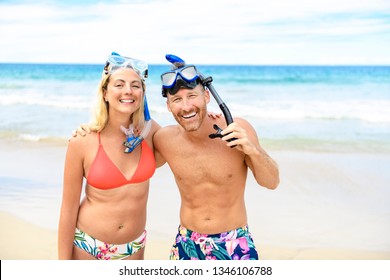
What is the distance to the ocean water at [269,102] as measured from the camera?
11133 mm

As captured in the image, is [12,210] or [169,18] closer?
[12,210]

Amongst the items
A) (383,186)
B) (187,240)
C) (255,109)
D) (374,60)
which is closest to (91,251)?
(187,240)

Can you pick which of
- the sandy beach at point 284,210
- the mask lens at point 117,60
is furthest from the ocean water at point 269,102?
the sandy beach at point 284,210

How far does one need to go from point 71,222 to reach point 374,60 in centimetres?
2364

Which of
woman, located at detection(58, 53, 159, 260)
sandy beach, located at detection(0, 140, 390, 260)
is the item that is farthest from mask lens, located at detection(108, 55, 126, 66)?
sandy beach, located at detection(0, 140, 390, 260)

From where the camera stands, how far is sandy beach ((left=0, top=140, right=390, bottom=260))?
5.46 metres

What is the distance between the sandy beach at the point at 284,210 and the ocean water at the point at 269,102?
1.52 m

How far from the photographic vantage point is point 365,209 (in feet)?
21.3

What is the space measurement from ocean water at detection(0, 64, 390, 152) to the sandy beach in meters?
1.52

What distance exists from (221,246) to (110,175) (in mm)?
871

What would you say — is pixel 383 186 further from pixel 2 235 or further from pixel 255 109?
pixel 255 109

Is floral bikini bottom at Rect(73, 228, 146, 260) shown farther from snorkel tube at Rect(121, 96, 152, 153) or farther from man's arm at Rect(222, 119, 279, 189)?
man's arm at Rect(222, 119, 279, 189)

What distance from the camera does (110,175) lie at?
302 cm

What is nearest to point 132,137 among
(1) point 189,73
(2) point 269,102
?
(1) point 189,73
